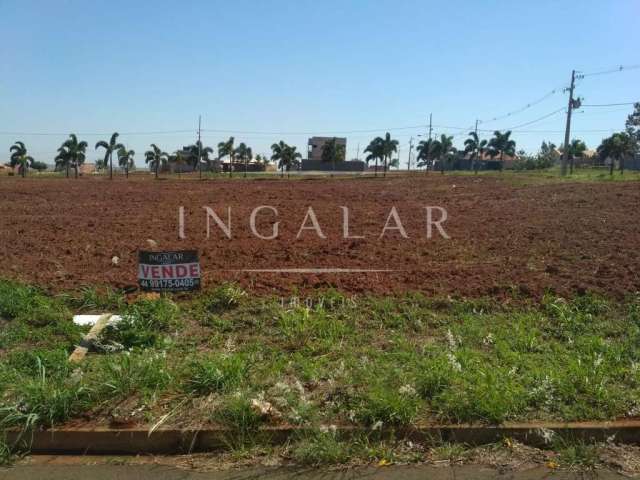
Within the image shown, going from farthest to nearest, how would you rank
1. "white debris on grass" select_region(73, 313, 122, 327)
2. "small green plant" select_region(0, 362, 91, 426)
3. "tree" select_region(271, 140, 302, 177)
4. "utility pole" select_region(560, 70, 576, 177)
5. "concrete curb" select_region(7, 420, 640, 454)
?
"tree" select_region(271, 140, 302, 177) < "utility pole" select_region(560, 70, 576, 177) < "white debris on grass" select_region(73, 313, 122, 327) < "small green plant" select_region(0, 362, 91, 426) < "concrete curb" select_region(7, 420, 640, 454)

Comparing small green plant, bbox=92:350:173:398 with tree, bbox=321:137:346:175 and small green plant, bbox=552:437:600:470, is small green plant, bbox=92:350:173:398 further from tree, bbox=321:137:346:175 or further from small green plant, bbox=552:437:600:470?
tree, bbox=321:137:346:175

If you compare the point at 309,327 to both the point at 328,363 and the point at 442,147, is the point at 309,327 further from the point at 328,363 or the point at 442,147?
the point at 442,147

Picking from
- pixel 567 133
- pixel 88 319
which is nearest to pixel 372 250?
pixel 88 319

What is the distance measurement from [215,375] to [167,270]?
5.52 ft

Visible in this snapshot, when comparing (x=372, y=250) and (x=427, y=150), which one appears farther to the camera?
(x=427, y=150)

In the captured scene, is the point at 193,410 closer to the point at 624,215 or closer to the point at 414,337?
the point at 414,337

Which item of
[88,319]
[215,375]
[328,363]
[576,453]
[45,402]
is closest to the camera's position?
[576,453]

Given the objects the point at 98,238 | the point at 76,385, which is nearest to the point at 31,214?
the point at 98,238

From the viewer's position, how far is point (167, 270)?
4551 millimetres

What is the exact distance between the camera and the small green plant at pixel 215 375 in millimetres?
3125

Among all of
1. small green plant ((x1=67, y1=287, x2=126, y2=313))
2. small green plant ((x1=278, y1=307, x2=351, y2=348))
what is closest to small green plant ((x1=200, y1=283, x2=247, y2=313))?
small green plant ((x1=278, y1=307, x2=351, y2=348))

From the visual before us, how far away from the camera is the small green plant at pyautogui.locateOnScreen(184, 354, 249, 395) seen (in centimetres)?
312

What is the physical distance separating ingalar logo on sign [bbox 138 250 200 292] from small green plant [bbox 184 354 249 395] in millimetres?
1313

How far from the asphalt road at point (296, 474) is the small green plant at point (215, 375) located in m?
0.59
